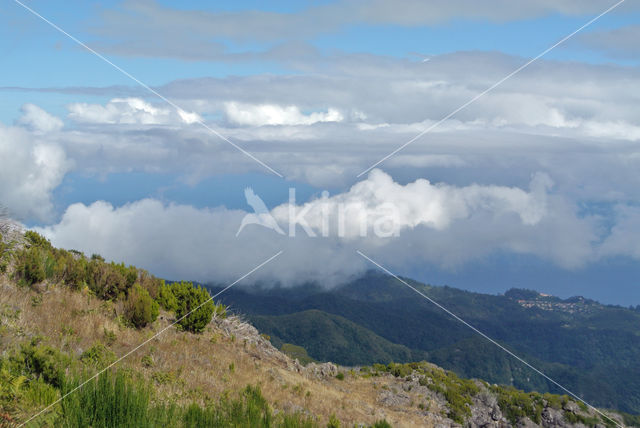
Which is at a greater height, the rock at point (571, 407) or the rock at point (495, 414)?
the rock at point (495, 414)

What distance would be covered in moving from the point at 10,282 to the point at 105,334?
4325 mm

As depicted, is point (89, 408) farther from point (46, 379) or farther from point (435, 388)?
point (435, 388)

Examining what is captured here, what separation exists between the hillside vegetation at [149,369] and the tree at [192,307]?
1.6 inches

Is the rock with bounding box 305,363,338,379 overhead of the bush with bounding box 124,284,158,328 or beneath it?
beneath

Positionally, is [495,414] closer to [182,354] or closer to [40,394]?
[182,354]

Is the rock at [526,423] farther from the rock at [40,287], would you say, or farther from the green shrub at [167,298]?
the rock at [40,287]

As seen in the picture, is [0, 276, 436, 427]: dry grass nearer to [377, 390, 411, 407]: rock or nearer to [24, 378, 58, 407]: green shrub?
[377, 390, 411, 407]: rock

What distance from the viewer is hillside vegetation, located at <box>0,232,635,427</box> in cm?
859

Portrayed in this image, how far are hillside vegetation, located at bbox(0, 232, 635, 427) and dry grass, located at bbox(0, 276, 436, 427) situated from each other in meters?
0.06

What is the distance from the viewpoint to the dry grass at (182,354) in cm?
1223

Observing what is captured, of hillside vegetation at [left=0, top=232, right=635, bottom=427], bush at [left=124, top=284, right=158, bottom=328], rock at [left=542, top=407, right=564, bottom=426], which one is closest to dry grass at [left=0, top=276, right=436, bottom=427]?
hillside vegetation at [left=0, top=232, right=635, bottom=427]

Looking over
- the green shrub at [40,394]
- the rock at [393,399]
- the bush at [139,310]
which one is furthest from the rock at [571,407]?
the green shrub at [40,394]

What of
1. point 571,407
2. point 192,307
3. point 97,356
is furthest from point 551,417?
point 97,356

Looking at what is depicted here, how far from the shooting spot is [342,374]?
24.8m
